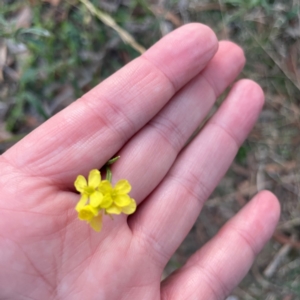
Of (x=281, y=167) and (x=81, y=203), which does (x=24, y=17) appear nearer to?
(x=81, y=203)

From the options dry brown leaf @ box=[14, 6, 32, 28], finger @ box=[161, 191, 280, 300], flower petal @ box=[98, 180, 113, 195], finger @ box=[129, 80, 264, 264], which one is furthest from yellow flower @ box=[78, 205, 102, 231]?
Result: dry brown leaf @ box=[14, 6, 32, 28]

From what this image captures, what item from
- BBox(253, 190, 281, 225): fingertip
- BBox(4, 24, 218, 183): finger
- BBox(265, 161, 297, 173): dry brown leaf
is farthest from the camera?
BBox(265, 161, 297, 173): dry brown leaf

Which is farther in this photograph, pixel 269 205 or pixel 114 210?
pixel 269 205

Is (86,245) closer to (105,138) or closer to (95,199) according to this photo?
(95,199)

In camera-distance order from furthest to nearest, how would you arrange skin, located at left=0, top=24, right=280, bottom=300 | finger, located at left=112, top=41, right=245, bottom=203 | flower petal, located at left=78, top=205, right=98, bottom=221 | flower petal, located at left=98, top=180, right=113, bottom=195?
1. finger, located at left=112, top=41, right=245, bottom=203
2. skin, located at left=0, top=24, right=280, bottom=300
3. flower petal, located at left=98, top=180, right=113, bottom=195
4. flower petal, located at left=78, top=205, right=98, bottom=221

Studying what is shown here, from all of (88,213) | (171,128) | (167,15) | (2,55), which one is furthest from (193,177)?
(2,55)

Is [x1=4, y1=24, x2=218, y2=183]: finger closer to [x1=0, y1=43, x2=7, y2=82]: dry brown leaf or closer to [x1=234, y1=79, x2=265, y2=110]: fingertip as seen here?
[x1=234, y1=79, x2=265, y2=110]: fingertip

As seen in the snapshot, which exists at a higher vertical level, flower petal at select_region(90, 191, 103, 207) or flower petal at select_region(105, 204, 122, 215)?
flower petal at select_region(90, 191, 103, 207)
